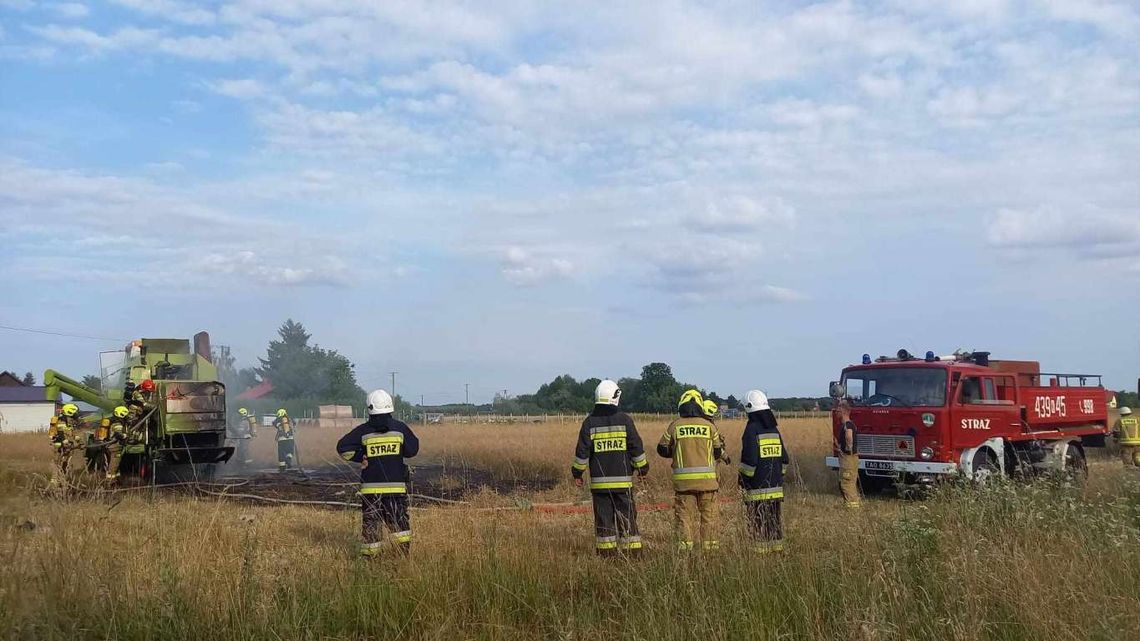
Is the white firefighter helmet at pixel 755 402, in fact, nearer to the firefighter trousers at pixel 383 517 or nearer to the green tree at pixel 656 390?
the firefighter trousers at pixel 383 517

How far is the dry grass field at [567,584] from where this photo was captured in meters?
5.00

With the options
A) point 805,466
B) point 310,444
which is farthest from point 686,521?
point 310,444

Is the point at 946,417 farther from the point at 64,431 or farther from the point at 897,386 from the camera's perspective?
the point at 64,431

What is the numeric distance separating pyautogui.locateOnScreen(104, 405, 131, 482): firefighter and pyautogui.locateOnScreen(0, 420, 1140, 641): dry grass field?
8.35 meters

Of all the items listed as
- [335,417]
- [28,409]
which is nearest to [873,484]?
[335,417]

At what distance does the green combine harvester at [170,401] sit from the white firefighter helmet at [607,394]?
348 inches

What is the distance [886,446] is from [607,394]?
Answer: 24.5 ft

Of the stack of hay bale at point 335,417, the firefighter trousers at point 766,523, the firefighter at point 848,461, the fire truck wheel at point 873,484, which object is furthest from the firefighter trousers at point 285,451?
the stack of hay bale at point 335,417

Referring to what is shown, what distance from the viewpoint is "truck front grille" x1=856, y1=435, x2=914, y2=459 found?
14203mm

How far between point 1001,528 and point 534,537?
3551mm

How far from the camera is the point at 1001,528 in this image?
6824mm

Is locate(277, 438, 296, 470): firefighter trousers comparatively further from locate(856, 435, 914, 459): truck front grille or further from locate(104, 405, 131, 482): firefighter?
locate(856, 435, 914, 459): truck front grille

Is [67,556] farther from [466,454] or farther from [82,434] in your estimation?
[466,454]

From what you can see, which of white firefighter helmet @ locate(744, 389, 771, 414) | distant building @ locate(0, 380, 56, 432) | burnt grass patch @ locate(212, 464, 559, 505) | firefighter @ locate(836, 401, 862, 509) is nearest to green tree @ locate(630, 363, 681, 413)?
distant building @ locate(0, 380, 56, 432)
